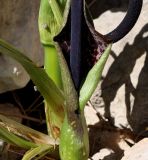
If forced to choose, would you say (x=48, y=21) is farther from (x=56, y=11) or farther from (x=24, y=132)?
(x=24, y=132)

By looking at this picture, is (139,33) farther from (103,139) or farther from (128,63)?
(103,139)

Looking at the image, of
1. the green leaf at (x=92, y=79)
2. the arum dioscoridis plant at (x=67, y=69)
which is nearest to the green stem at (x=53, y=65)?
the arum dioscoridis plant at (x=67, y=69)

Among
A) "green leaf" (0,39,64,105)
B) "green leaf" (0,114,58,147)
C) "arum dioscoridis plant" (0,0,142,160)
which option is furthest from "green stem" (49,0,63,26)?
"green leaf" (0,114,58,147)

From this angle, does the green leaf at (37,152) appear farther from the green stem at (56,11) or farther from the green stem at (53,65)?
the green stem at (56,11)

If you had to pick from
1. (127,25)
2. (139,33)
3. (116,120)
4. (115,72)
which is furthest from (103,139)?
(127,25)

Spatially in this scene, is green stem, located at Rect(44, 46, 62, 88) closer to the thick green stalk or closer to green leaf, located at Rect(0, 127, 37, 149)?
the thick green stalk

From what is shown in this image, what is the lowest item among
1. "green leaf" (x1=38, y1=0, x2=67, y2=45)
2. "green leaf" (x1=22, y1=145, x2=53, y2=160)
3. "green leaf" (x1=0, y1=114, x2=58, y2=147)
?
"green leaf" (x1=22, y1=145, x2=53, y2=160)

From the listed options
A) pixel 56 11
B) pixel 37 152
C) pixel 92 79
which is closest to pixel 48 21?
pixel 56 11
